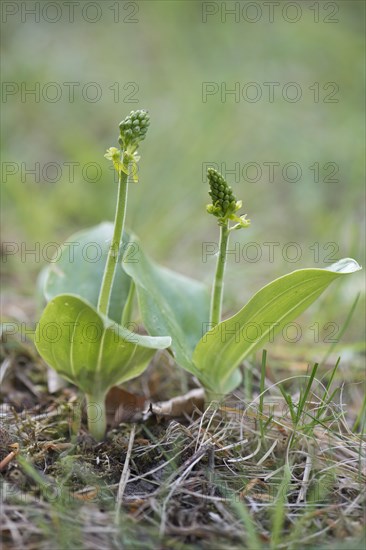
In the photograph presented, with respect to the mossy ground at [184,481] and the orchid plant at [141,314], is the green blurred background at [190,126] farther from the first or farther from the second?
the mossy ground at [184,481]

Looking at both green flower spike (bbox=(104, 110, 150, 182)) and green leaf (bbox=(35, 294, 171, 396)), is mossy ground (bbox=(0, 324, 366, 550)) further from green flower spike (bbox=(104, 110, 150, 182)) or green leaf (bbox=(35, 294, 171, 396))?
green flower spike (bbox=(104, 110, 150, 182))

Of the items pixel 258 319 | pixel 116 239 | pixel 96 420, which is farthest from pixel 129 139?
pixel 96 420

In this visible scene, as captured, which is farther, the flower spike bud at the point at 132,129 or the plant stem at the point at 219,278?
the plant stem at the point at 219,278

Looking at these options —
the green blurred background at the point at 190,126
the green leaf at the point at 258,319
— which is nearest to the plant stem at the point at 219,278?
the green leaf at the point at 258,319

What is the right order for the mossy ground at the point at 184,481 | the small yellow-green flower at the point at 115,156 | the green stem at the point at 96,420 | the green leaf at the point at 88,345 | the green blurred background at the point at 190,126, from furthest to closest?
the green blurred background at the point at 190,126
the green stem at the point at 96,420
the small yellow-green flower at the point at 115,156
the green leaf at the point at 88,345
the mossy ground at the point at 184,481

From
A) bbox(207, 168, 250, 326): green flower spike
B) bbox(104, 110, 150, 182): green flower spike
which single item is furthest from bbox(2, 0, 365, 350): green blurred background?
bbox(104, 110, 150, 182): green flower spike

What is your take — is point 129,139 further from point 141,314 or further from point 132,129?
point 141,314
